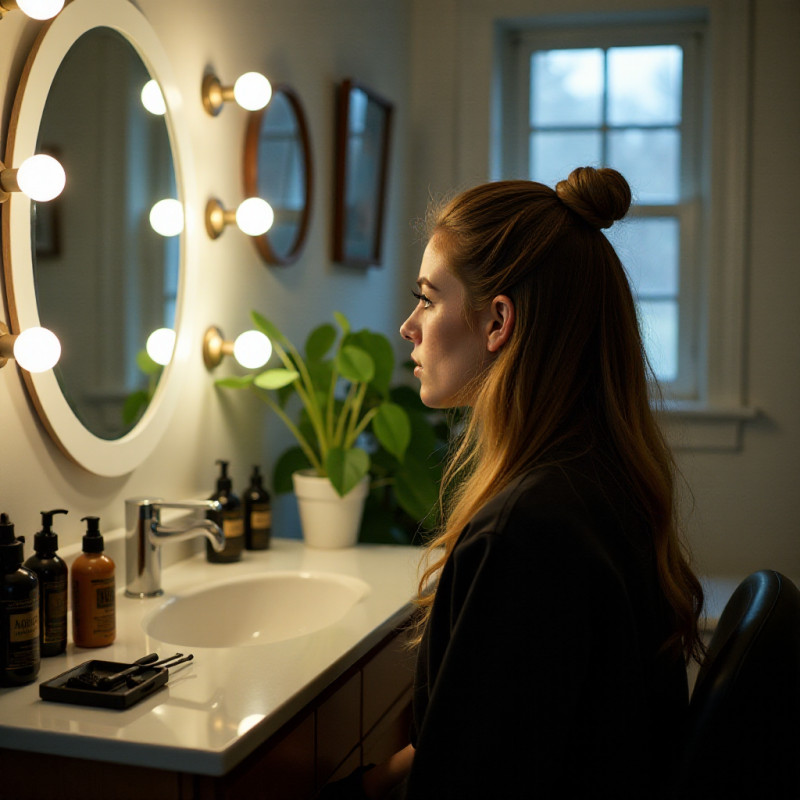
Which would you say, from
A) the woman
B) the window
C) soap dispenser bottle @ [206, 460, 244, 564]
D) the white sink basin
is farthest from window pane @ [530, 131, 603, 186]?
the woman

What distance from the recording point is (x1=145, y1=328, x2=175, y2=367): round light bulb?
1.69m

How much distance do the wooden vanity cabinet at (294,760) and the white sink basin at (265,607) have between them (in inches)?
6.7

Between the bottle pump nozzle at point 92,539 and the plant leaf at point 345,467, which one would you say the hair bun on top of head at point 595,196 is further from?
the plant leaf at point 345,467

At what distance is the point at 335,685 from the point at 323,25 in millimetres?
1828

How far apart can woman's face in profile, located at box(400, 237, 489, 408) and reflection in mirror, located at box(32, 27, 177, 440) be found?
0.55m

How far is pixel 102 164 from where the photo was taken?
1525mm

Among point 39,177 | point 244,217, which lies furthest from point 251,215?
point 39,177

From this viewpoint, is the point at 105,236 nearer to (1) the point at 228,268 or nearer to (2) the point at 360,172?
(1) the point at 228,268

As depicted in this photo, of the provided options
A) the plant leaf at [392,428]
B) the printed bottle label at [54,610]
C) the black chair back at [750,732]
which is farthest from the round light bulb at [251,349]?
the black chair back at [750,732]

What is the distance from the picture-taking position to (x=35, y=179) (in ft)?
4.02

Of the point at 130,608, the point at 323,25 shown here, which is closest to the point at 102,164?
the point at 130,608

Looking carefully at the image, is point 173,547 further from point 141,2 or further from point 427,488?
point 141,2

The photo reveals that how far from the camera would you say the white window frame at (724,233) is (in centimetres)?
301

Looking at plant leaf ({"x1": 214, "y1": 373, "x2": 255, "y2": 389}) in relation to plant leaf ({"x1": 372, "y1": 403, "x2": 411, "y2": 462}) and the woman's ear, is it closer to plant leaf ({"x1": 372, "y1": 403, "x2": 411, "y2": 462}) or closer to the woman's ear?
plant leaf ({"x1": 372, "y1": 403, "x2": 411, "y2": 462})
